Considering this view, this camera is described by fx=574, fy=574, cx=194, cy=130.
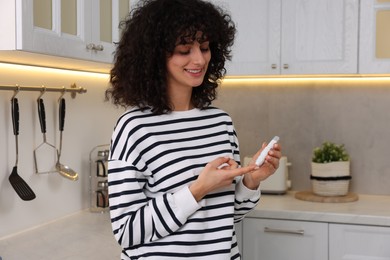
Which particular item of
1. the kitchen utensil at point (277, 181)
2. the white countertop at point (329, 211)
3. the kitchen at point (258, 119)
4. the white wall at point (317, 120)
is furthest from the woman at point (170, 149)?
the white wall at point (317, 120)

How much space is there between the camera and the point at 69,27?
1.88 metres

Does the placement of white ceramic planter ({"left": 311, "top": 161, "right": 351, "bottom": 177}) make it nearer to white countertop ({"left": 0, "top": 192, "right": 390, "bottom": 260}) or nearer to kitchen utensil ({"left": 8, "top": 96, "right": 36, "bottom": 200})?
white countertop ({"left": 0, "top": 192, "right": 390, "bottom": 260})

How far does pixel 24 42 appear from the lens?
1.60m

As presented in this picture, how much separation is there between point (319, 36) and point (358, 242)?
3.04 ft

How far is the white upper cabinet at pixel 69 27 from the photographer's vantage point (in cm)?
162

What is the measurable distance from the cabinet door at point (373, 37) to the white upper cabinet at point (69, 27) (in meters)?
1.04

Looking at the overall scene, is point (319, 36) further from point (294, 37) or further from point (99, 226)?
point (99, 226)

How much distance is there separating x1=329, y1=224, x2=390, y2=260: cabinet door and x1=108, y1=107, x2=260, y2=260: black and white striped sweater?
1.10 m

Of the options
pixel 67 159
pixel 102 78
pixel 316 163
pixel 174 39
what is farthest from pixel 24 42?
pixel 316 163

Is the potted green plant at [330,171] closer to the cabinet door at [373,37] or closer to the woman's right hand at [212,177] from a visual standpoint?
the cabinet door at [373,37]

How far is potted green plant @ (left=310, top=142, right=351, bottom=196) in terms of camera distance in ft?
8.86

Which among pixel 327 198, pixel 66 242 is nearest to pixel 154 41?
pixel 66 242

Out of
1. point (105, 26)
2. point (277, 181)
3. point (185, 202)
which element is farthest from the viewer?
point (277, 181)

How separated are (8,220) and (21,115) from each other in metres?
0.39
